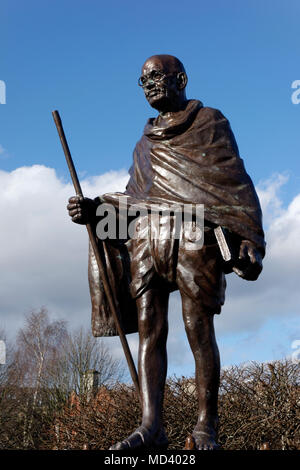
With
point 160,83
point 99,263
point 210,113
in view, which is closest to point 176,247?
point 99,263

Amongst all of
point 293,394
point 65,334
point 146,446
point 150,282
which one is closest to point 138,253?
point 150,282

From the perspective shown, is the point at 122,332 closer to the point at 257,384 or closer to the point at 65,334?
the point at 257,384

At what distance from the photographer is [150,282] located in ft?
15.9

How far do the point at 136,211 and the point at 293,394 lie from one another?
9.50 metres

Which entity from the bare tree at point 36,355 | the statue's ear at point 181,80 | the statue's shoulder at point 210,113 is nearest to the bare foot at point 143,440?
the statue's shoulder at point 210,113

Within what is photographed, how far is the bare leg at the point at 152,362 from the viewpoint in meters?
4.43

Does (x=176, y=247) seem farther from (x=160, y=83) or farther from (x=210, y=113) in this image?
(x=160, y=83)

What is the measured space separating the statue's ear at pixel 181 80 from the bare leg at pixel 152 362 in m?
1.66

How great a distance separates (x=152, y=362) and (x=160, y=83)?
2176mm

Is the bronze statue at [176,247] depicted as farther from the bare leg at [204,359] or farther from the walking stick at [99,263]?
the walking stick at [99,263]

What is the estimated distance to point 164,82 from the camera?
5043 mm

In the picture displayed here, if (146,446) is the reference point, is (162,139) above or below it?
above

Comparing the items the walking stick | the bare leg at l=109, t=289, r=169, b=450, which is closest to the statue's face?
the walking stick
